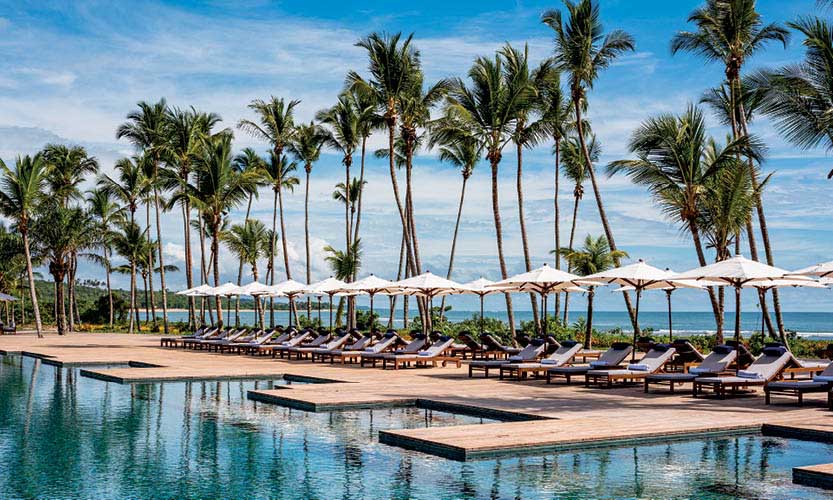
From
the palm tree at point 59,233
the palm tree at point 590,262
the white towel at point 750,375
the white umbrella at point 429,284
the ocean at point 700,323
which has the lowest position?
the ocean at point 700,323

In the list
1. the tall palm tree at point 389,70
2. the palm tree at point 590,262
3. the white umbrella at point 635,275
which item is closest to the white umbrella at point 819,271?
the white umbrella at point 635,275

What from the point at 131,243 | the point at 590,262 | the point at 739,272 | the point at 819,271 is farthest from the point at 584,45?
the point at 131,243

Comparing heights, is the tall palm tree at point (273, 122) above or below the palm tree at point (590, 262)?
above

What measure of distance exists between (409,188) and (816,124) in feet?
55.6

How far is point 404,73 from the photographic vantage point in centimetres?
2881

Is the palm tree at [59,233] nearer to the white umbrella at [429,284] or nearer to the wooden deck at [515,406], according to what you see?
the wooden deck at [515,406]

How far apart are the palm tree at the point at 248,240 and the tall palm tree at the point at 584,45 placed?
2300 cm

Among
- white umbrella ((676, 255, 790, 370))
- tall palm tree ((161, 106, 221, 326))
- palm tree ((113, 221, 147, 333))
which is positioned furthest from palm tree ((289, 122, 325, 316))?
white umbrella ((676, 255, 790, 370))

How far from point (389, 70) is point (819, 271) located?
17525 millimetres

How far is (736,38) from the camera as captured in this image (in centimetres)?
2347

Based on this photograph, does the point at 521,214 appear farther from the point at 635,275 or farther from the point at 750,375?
the point at 750,375

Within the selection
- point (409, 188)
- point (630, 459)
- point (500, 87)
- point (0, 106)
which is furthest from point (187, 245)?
point (630, 459)

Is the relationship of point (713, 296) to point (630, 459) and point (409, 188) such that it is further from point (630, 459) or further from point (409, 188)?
point (630, 459)

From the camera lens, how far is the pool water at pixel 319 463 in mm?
8180
